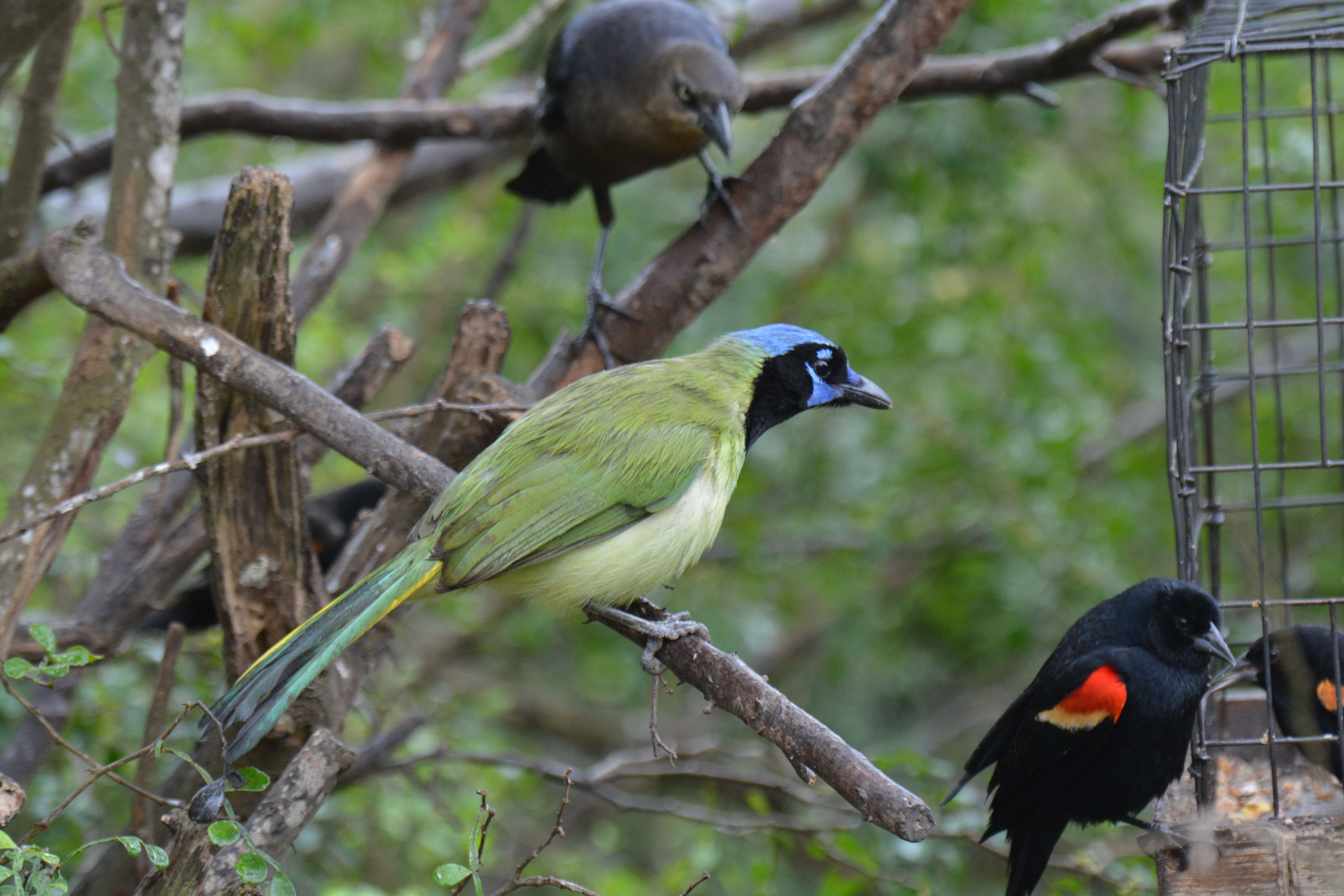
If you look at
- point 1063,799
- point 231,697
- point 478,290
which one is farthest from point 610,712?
point 231,697

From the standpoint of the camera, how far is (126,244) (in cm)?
324

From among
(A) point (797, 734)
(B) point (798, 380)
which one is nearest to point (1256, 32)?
(B) point (798, 380)

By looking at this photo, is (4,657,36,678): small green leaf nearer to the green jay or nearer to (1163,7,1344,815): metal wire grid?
the green jay

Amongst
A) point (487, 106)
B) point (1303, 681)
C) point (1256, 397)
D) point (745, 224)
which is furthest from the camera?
point (487, 106)

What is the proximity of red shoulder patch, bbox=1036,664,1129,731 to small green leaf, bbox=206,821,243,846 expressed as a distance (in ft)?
6.55

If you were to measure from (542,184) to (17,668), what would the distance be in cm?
311

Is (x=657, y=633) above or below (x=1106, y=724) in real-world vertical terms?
above

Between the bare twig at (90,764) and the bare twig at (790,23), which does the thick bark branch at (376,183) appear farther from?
the bare twig at (90,764)

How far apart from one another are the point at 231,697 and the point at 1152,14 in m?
3.87

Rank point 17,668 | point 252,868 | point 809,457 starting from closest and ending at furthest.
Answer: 1. point 252,868
2. point 17,668
3. point 809,457

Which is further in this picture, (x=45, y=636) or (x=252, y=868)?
(x=45, y=636)

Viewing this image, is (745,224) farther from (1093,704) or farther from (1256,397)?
(1256,397)

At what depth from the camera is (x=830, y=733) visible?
2316 millimetres

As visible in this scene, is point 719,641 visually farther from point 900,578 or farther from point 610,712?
point 610,712
